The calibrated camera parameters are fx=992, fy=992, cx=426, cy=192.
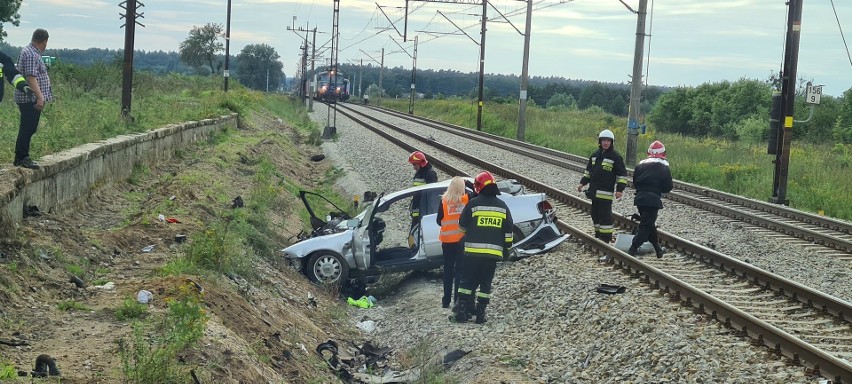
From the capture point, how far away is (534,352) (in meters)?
10.2

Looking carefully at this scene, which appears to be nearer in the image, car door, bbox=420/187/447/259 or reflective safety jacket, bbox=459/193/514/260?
reflective safety jacket, bbox=459/193/514/260

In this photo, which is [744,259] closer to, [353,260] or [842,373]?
[353,260]

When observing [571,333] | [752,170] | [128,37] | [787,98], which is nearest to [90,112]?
[128,37]

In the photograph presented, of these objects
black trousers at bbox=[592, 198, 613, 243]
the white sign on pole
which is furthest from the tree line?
black trousers at bbox=[592, 198, 613, 243]

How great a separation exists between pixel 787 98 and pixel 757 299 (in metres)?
13.6

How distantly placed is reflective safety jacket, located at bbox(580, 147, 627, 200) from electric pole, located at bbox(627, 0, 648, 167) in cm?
1820

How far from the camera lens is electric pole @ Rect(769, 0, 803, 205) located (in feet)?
77.8

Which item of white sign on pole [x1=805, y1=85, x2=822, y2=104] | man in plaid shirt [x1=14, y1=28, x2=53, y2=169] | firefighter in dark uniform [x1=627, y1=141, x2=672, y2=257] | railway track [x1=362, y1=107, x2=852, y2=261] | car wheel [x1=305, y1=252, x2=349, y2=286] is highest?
white sign on pole [x1=805, y1=85, x2=822, y2=104]

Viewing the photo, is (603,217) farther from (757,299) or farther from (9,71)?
(9,71)

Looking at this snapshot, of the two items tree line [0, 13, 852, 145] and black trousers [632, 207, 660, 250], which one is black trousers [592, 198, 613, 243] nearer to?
black trousers [632, 207, 660, 250]

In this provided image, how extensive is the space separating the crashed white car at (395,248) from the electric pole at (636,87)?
748 inches

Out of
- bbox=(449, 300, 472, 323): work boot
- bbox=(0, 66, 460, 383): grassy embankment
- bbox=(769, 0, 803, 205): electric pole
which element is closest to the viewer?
bbox=(0, 66, 460, 383): grassy embankment

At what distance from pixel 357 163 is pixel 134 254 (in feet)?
65.3

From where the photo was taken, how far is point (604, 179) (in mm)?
15109
